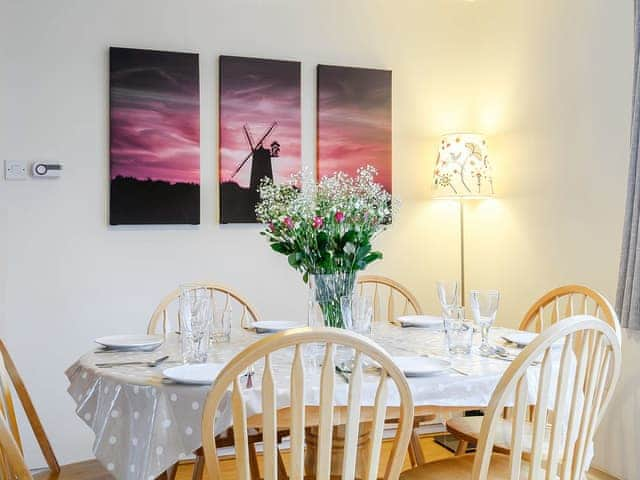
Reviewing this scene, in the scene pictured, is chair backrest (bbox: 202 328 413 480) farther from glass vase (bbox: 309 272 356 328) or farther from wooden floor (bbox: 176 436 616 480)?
wooden floor (bbox: 176 436 616 480)

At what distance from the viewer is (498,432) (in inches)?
88.1

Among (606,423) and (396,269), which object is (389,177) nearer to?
(396,269)

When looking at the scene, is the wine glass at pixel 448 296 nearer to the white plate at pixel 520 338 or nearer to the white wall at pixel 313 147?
the white plate at pixel 520 338

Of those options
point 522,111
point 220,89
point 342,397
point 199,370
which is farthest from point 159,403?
point 522,111

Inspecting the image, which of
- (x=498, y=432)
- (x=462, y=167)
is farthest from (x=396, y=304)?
(x=498, y=432)

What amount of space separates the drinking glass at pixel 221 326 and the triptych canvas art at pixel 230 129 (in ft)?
3.91

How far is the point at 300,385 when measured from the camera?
1.31 m

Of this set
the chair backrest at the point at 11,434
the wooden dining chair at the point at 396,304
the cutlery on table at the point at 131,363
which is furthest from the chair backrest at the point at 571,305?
the chair backrest at the point at 11,434

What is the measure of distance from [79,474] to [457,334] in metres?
1.20

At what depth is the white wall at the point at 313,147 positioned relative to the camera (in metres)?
3.03

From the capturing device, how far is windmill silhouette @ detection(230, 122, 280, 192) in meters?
3.41

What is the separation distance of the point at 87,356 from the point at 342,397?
0.86m

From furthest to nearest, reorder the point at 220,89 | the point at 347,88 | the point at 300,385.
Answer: the point at 347,88 → the point at 220,89 → the point at 300,385

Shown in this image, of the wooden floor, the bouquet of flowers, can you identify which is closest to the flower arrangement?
the bouquet of flowers
